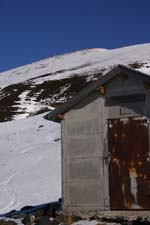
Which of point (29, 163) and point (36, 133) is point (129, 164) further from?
point (36, 133)

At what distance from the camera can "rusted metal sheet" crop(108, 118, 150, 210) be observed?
1353cm

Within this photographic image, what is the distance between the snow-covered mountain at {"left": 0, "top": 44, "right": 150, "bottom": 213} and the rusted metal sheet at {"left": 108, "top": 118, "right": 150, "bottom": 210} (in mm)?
7309

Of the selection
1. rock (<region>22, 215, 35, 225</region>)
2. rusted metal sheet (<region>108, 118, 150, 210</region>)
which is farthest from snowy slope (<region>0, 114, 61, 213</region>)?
rusted metal sheet (<region>108, 118, 150, 210</region>)

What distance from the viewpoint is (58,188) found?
23797mm

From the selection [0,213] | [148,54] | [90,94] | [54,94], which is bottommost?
[0,213]

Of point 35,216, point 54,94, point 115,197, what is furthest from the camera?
point 54,94

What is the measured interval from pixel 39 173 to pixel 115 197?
15185 millimetres

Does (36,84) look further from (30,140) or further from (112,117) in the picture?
(112,117)

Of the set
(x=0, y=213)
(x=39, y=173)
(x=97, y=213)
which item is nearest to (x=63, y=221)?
(x=97, y=213)

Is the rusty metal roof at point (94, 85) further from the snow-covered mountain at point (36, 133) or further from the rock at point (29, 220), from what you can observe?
the snow-covered mountain at point (36, 133)

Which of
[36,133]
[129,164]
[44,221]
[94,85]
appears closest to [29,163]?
[36,133]

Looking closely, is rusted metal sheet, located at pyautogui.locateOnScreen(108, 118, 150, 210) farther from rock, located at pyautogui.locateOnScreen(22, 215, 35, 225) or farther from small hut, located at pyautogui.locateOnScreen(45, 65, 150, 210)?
rock, located at pyautogui.locateOnScreen(22, 215, 35, 225)

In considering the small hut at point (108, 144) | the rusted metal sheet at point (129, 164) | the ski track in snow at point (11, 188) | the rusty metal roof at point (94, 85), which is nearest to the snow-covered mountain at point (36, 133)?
the ski track in snow at point (11, 188)

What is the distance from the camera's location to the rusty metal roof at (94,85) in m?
14.0
